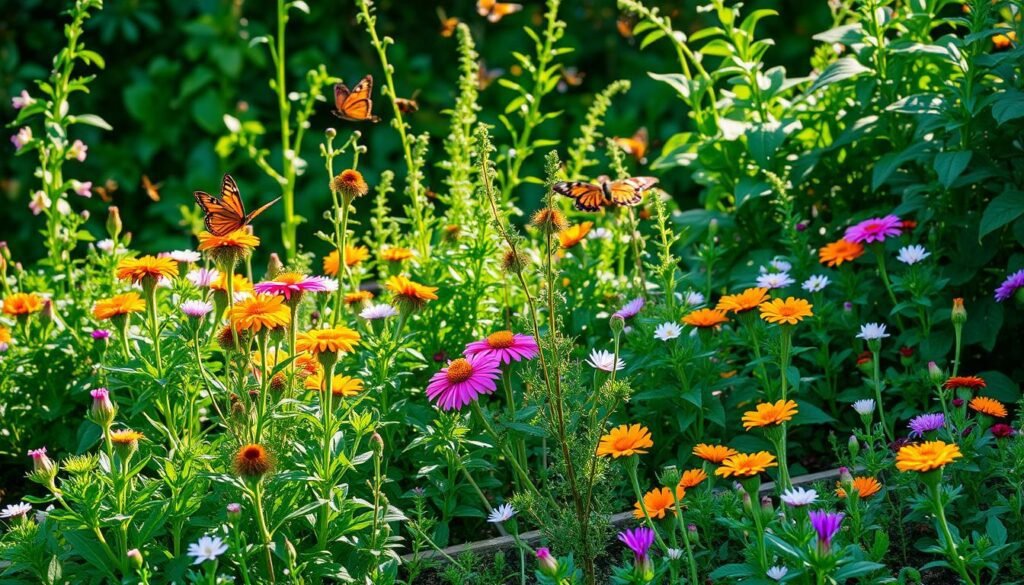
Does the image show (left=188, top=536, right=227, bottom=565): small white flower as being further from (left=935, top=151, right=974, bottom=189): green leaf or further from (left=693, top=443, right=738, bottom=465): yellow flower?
(left=935, top=151, right=974, bottom=189): green leaf

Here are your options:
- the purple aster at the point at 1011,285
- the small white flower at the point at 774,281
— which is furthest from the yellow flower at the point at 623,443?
the purple aster at the point at 1011,285

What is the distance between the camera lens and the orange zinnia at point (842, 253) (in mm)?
2477

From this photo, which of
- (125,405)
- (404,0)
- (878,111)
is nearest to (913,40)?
(878,111)

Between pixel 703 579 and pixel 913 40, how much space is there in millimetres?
1542

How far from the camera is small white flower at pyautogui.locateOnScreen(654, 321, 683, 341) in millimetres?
2210

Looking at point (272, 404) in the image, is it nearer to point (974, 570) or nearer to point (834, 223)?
A: point (974, 570)

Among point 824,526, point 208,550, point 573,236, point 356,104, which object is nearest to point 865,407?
point 824,526

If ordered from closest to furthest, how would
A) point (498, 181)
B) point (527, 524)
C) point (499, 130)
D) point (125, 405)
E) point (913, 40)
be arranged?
point (527, 524), point (125, 405), point (913, 40), point (498, 181), point (499, 130)

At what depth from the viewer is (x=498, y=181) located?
3654mm

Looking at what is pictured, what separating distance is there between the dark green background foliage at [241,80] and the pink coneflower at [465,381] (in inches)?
102

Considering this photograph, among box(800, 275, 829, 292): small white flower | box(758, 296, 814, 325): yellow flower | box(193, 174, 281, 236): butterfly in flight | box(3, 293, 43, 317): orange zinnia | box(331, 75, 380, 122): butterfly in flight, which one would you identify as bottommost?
box(800, 275, 829, 292): small white flower

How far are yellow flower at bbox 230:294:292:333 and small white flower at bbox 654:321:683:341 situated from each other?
77 centimetres

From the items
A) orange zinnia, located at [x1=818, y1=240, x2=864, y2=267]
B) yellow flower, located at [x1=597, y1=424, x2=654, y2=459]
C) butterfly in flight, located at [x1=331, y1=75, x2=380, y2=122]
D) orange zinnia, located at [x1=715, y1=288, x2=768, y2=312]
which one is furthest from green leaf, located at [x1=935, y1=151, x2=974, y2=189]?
butterfly in flight, located at [x1=331, y1=75, x2=380, y2=122]

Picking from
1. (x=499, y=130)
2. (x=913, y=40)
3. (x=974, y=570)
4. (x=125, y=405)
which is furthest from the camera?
(x=499, y=130)
